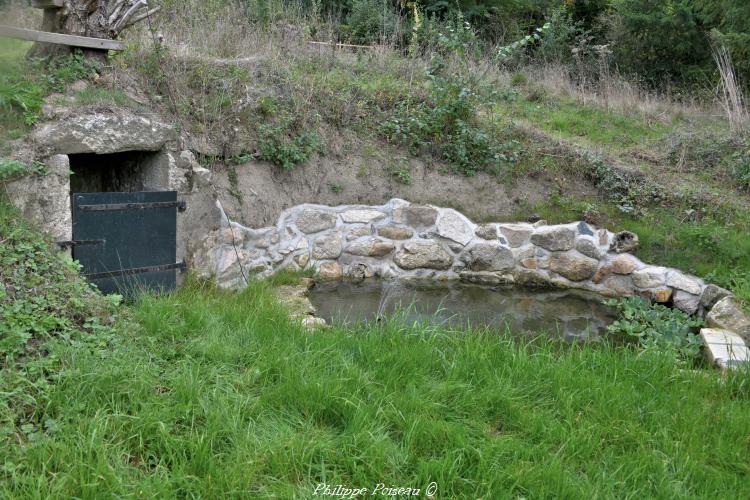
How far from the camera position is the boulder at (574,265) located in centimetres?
654

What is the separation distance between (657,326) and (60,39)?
5.74 metres

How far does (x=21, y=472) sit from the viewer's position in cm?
231

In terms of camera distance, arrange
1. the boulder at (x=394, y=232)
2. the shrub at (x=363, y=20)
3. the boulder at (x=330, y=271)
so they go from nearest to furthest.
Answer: the boulder at (x=330, y=271)
the boulder at (x=394, y=232)
the shrub at (x=363, y=20)

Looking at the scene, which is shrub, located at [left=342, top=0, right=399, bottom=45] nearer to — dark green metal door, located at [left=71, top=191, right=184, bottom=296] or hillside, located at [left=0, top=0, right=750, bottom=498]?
hillside, located at [left=0, top=0, right=750, bottom=498]

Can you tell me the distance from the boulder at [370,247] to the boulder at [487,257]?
36.6 inches

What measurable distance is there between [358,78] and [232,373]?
17.8ft

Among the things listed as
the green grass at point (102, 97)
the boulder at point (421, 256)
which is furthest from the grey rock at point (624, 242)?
the green grass at point (102, 97)

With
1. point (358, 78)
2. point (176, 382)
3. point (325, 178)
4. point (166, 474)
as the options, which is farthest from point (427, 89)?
point (166, 474)

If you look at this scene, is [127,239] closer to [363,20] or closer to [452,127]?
[452,127]

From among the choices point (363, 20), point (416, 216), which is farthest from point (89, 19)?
point (363, 20)

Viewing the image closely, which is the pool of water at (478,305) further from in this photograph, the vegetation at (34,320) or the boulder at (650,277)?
the vegetation at (34,320)

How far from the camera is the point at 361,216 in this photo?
6.41 metres

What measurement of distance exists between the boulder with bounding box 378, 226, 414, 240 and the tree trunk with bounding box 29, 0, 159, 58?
10.5 feet

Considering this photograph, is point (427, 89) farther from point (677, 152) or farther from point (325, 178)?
point (677, 152)
